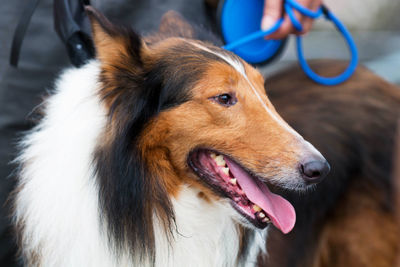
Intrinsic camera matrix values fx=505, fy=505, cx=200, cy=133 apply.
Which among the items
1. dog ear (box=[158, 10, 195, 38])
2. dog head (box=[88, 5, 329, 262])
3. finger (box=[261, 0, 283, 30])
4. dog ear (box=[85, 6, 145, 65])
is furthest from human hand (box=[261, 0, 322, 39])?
dog ear (box=[85, 6, 145, 65])

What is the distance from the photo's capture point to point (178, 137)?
2.04 metres

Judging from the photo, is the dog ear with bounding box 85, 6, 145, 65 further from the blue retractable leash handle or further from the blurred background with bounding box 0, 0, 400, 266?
the blurred background with bounding box 0, 0, 400, 266

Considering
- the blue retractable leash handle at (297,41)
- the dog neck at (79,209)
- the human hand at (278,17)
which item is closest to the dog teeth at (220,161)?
the dog neck at (79,209)

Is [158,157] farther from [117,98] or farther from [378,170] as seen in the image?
[378,170]

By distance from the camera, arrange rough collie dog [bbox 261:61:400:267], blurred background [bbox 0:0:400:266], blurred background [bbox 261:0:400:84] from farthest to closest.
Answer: blurred background [bbox 261:0:400:84]
rough collie dog [bbox 261:61:400:267]
blurred background [bbox 0:0:400:266]

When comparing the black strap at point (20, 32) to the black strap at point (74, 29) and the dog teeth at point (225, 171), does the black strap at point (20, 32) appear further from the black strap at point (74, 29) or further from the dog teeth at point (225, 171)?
the dog teeth at point (225, 171)

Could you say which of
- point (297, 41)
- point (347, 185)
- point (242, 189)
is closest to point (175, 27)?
point (297, 41)

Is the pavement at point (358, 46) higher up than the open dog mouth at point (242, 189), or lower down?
lower down

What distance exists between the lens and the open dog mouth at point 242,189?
2.05 meters

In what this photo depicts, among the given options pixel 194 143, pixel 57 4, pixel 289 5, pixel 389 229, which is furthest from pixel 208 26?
pixel 389 229

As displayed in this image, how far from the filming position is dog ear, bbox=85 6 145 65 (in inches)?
78.2

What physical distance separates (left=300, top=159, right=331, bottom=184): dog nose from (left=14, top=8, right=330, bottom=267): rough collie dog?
7 cm

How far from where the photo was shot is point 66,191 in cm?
209

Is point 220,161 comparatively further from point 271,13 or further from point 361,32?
point 361,32
